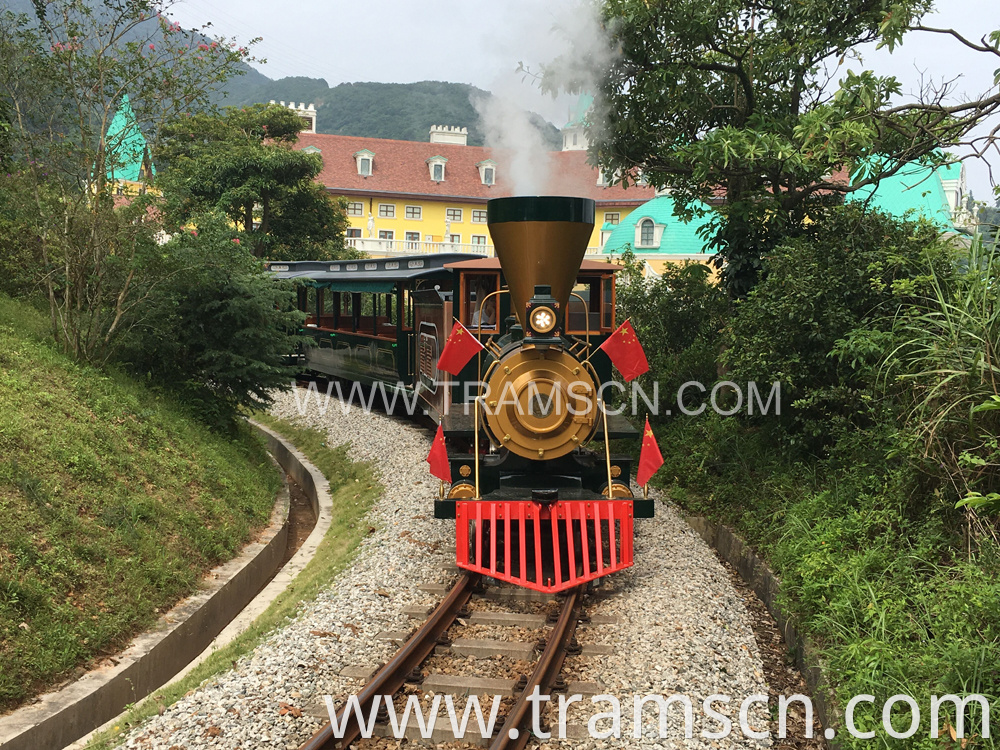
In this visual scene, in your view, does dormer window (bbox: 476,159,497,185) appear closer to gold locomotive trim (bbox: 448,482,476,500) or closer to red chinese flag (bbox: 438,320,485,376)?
red chinese flag (bbox: 438,320,485,376)

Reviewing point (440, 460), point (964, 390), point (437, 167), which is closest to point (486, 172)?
point (437, 167)

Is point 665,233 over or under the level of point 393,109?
under

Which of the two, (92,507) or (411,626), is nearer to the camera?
(411,626)

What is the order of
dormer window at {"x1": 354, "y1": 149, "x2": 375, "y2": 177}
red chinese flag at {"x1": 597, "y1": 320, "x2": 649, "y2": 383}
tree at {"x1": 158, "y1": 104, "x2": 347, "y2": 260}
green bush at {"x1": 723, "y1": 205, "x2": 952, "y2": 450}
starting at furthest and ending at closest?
dormer window at {"x1": 354, "y1": 149, "x2": 375, "y2": 177}
tree at {"x1": 158, "y1": 104, "x2": 347, "y2": 260}
green bush at {"x1": 723, "y1": 205, "x2": 952, "y2": 450}
red chinese flag at {"x1": 597, "y1": 320, "x2": 649, "y2": 383}

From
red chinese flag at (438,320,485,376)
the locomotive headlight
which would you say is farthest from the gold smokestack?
red chinese flag at (438,320,485,376)

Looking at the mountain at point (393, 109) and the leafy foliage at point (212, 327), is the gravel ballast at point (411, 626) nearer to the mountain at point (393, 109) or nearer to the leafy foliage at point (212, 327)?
the leafy foliage at point (212, 327)

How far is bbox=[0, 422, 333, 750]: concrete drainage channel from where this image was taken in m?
5.27

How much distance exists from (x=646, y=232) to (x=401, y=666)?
25.2m

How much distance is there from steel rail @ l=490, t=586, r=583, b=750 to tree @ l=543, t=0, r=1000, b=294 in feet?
16.7

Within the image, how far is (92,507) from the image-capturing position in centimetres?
755

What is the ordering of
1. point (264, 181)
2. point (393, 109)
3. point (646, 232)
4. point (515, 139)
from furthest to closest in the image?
point (393, 109) < point (646, 232) < point (264, 181) < point (515, 139)

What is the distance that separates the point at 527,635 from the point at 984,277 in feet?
14.9

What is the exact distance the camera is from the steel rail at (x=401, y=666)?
4.28 m

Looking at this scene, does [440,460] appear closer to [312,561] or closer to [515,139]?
[312,561]
